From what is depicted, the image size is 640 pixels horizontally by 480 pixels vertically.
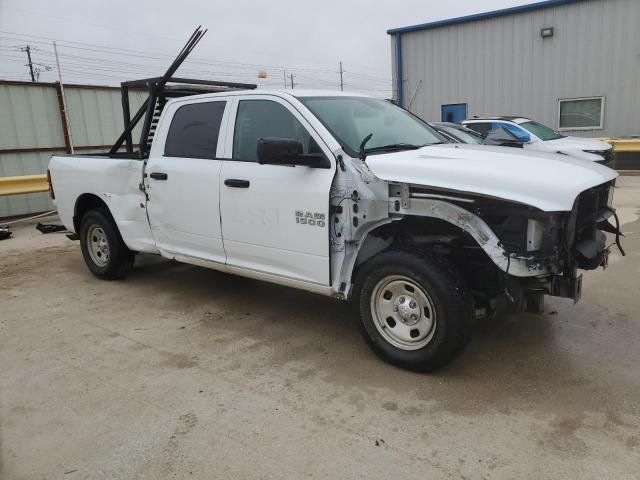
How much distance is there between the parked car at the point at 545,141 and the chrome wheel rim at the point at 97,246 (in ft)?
24.4

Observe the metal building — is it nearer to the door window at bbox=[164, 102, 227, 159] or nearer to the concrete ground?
the concrete ground

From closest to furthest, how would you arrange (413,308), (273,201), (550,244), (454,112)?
(550,244) → (413,308) → (273,201) → (454,112)

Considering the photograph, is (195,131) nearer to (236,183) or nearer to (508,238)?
(236,183)

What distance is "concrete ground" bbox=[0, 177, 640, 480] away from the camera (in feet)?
8.94

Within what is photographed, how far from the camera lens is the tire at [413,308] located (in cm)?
333

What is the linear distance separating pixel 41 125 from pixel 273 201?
29.0ft

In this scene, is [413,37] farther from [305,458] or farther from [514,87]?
[305,458]

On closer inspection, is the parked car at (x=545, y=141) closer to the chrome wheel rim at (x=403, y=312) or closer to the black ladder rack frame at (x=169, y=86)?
the black ladder rack frame at (x=169, y=86)

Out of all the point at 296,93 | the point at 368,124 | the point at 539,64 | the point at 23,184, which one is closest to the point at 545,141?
the point at 539,64

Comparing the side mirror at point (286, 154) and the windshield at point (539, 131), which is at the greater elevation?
the side mirror at point (286, 154)

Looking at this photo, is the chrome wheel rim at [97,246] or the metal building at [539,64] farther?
the metal building at [539,64]

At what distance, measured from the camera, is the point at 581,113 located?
604 inches

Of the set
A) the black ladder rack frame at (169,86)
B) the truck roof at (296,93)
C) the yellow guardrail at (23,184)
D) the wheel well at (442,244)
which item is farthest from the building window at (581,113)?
the wheel well at (442,244)

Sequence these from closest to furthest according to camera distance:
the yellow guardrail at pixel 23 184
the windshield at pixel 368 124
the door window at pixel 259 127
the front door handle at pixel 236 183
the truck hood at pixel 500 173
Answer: the truck hood at pixel 500 173
the windshield at pixel 368 124
the door window at pixel 259 127
the front door handle at pixel 236 183
the yellow guardrail at pixel 23 184
